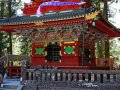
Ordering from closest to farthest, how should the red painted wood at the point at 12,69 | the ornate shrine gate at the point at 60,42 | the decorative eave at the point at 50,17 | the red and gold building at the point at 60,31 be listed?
the ornate shrine gate at the point at 60,42 → the decorative eave at the point at 50,17 → the red and gold building at the point at 60,31 → the red painted wood at the point at 12,69

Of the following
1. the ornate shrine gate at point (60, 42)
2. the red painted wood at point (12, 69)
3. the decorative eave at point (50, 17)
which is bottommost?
the red painted wood at point (12, 69)

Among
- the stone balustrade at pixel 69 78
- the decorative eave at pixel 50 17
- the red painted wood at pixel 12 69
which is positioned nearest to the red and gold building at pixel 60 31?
the decorative eave at pixel 50 17

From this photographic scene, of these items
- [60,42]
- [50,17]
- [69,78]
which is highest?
[50,17]

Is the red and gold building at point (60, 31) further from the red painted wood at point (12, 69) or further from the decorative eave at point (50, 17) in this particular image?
the red painted wood at point (12, 69)

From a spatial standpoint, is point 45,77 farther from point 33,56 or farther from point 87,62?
point 87,62

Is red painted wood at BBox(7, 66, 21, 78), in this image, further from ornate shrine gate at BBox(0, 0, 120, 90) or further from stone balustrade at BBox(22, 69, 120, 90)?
stone balustrade at BBox(22, 69, 120, 90)

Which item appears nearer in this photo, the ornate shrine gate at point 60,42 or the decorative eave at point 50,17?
the ornate shrine gate at point 60,42

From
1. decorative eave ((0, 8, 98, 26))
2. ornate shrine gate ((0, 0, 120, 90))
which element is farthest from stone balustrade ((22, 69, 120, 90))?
decorative eave ((0, 8, 98, 26))

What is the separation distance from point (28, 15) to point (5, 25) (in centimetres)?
223

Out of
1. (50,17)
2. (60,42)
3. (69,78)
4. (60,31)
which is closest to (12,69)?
(60,42)

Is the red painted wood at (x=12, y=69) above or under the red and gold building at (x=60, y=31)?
under

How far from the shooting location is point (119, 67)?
918 inches

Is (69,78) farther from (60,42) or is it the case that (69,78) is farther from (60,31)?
(60,31)

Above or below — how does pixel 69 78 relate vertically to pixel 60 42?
below
